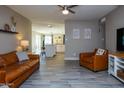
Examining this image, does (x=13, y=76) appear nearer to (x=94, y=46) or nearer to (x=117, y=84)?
(x=117, y=84)

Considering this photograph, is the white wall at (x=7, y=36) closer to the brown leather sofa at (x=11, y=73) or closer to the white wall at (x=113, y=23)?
the brown leather sofa at (x=11, y=73)

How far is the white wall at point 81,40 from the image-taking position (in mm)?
9094

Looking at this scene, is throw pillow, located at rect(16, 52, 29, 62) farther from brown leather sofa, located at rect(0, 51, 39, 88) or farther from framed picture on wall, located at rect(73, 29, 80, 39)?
framed picture on wall, located at rect(73, 29, 80, 39)

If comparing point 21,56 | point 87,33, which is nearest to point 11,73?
point 21,56

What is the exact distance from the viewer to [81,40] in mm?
9141

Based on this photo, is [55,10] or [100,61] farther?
[55,10]

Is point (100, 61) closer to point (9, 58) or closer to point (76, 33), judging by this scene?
point (9, 58)

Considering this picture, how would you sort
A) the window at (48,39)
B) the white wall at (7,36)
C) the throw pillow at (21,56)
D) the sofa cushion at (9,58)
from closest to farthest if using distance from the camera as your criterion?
the sofa cushion at (9,58) < the white wall at (7,36) < the throw pillow at (21,56) < the window at (48,39)

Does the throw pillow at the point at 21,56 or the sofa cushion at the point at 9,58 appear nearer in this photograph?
the sofa cushion at the point at 9,58

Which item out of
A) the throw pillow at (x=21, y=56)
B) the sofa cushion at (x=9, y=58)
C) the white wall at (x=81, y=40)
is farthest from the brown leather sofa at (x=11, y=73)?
the white wall at (x=81, y=40)

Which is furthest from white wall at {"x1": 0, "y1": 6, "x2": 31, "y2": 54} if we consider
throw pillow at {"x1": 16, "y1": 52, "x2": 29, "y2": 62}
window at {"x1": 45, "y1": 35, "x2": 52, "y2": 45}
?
window at {"x1": 45, "y1": 35, "x2": 52, "y2": 45}
